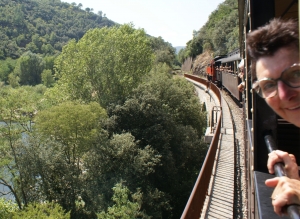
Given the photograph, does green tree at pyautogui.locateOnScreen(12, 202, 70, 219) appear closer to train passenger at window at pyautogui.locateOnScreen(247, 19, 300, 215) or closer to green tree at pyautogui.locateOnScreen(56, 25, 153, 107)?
green tree at pyautogui.locateOnScreen(56, 25, 153, 107)

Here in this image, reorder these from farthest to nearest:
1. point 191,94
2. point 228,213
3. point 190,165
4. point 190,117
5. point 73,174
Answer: point 191,94 < point 190,117 < point 190,165 < point 73,174 < point 228,213

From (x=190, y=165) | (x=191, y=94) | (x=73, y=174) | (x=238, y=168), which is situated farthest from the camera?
(x=191, y=94)

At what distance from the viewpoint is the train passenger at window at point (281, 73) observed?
1274 mm

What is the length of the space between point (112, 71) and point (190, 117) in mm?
8829

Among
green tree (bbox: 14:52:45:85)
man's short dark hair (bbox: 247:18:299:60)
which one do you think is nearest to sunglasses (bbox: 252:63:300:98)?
man's short dark hair (bbox: 247:18:299:60)

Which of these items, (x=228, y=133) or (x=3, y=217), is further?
(x=3, y=217)

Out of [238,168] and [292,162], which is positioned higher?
[292,162]

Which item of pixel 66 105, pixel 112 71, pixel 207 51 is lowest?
pixel 66 105

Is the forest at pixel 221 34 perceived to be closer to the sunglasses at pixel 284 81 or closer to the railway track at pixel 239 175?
the railway track at pixel 239 175

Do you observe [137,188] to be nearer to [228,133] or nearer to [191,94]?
[228,133]

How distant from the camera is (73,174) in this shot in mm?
19938

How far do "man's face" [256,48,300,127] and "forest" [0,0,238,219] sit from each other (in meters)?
15.7

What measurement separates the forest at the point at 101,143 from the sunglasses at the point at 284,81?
15696 millimetres

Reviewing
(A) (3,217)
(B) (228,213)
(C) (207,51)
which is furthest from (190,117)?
(C) (207,51)
